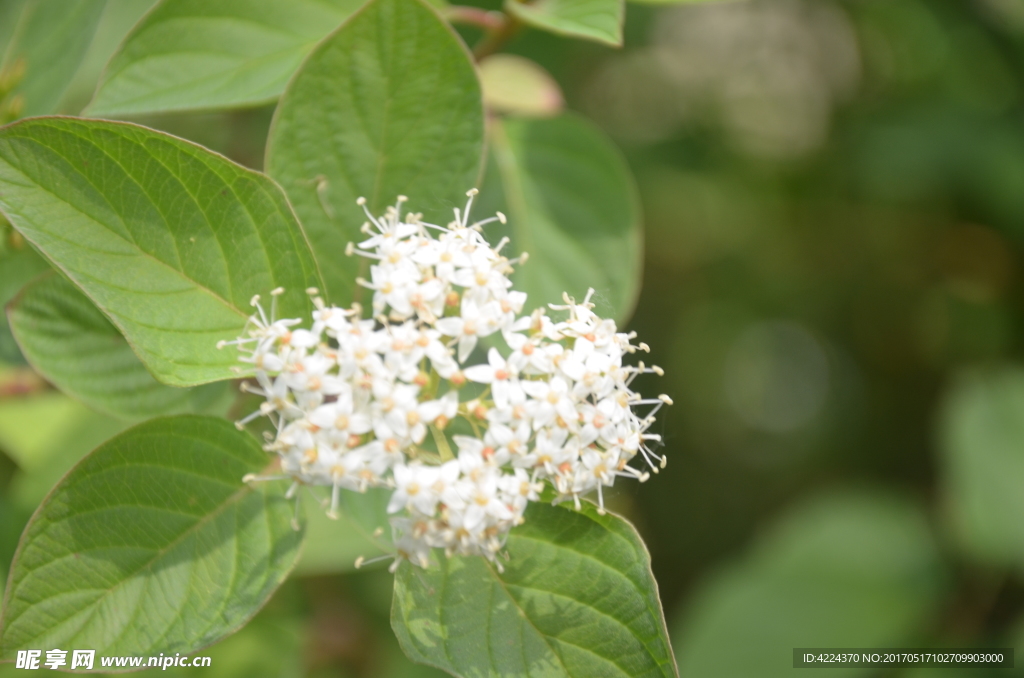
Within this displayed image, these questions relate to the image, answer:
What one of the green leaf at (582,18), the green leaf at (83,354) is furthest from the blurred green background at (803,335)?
the green leaf at (582,18)

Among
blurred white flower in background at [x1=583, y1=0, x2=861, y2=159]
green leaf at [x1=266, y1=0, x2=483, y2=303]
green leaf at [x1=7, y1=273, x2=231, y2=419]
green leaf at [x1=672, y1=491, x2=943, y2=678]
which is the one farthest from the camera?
blurred white flower in background at [x1=583, y1=0, x2=861, y2=159]

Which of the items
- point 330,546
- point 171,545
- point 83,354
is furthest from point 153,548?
point 330,546

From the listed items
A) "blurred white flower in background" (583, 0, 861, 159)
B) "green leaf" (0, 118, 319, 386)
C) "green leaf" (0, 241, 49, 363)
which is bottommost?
"blurred white flower in background" (583, 0, 861, 159)

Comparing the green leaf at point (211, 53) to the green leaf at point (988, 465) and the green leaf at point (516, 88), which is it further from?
the green leaf at point (988, 465)

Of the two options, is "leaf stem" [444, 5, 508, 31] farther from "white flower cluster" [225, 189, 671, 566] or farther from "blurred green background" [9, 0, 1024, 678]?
"blurred green background" [9, 0, 1024, 678]

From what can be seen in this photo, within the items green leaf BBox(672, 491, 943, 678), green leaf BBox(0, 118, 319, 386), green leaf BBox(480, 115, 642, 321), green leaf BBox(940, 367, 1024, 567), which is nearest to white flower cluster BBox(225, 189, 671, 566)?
green leaf BBox(0, 118, 319, 386)

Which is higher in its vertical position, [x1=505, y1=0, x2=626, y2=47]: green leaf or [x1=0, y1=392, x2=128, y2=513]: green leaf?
[x1=505, y1=0, x2=626, y2=47]: green leaf
